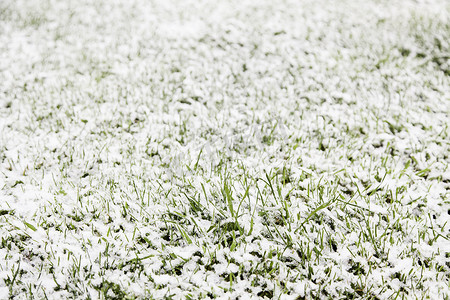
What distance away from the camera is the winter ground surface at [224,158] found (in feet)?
6.96

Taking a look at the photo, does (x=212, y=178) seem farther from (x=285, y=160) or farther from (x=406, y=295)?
(x=406, y=295)

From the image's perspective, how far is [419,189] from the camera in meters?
2.70

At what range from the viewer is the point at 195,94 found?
12.5 feet

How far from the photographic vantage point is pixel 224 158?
2945 millimetres

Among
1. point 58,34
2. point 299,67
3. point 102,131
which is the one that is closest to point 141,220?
point 102,131

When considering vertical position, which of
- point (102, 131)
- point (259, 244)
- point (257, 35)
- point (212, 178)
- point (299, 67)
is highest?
point (257, 35)

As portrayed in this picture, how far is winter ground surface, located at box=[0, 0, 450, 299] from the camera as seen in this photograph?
83.5 inches

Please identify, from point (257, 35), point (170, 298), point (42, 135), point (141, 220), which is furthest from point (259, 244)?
point (257, 35)

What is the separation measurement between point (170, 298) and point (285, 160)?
5.03ft

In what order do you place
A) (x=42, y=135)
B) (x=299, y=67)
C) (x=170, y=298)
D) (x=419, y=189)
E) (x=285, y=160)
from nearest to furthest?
1. (x=170, y=298)
2. (x=419, y=189)
3. (x=285, y=160)
4. (x=42, y=135)
5. (x=299, y=67)

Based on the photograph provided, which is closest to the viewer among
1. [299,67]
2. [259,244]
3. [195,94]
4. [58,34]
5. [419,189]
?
[259,244]

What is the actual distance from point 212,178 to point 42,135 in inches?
68.7

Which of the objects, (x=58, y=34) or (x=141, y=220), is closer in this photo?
(x=141, y=220)

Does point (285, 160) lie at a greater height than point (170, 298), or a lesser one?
greater
